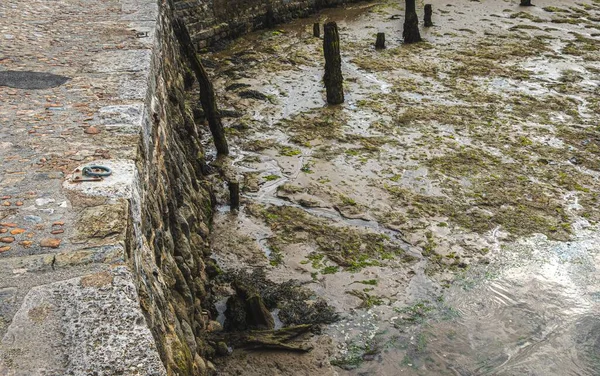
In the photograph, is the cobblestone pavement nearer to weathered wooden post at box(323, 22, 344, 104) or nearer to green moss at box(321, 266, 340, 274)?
green moss at box(321, 266, 340, 274)

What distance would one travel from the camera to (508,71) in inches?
475

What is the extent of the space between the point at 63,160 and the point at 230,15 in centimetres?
1211

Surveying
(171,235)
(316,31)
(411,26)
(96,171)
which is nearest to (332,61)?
(411,26)

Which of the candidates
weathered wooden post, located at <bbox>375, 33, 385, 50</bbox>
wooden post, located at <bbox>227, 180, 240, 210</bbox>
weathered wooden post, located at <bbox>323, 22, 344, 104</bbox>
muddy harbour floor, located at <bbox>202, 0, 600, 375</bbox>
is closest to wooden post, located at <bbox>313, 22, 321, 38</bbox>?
muddy harbour floor, located at <bbox>202, 0, 600, 375</bbox>

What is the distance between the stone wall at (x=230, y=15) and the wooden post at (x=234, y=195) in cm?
681

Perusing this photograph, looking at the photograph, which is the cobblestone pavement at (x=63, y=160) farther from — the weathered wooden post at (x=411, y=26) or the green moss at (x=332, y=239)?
the weathered wooden post at (x=411, y=26)

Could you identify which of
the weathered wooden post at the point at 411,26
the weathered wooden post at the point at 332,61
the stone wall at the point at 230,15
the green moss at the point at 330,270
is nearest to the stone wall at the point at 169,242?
the green moss at the point at 330,270

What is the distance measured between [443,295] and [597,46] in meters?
10.4

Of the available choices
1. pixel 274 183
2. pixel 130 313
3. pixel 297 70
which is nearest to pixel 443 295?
pixel 274 183

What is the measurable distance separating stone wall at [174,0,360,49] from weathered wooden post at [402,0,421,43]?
370 cm

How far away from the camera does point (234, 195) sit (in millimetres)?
7207

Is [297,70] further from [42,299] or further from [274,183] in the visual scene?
[42,299]

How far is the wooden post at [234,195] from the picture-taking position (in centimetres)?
718

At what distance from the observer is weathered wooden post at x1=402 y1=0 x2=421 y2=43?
13758 millimetres
